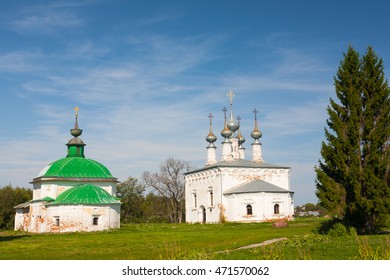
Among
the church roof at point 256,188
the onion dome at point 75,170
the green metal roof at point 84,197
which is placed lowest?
the green metal roof at point 84,197

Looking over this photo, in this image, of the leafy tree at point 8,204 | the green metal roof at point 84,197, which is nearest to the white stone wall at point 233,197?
the green metal roof at point 84,197

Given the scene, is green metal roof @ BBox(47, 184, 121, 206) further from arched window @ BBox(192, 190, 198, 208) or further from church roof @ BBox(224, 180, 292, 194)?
arched window @ BBox(192, 190, 198, 208)

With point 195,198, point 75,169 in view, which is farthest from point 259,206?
point 75,169

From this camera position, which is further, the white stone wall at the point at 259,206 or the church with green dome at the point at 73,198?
the white stone wall at the point at 259,206

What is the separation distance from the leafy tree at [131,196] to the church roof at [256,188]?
59.4ft

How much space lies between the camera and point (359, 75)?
2144cm

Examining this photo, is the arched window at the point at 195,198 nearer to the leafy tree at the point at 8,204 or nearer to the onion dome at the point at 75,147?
the onion dome at the point at 75,147

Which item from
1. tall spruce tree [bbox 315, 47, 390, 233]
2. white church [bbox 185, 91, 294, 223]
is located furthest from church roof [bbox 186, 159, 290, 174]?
tall spruce tree [bbox 315, 47, 390, 233]

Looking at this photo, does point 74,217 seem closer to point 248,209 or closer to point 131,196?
point 248,209

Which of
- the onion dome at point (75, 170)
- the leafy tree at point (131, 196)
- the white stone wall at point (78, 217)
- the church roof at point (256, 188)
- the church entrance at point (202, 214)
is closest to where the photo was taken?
the white stone wall at point (78, 217)

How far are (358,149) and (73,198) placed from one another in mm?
21907

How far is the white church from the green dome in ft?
37.8

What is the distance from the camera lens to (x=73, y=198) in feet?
114

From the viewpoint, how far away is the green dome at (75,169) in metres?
39.2
